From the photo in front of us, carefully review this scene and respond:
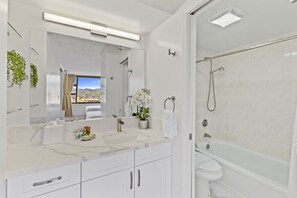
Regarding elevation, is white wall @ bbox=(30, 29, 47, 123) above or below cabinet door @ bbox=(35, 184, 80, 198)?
above

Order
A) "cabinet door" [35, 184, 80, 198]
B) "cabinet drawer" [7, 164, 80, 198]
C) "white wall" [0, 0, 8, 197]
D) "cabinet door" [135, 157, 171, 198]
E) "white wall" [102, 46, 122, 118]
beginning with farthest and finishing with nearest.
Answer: "white wall" [102, 46, 122, 118], "cabinet door" [135, 157, 171, 198], "cabinet door" [35, 184, 80, 198], "cabinet drawer" [7, 164, 80, 198], "white wall" [0, 0, 8, 197]

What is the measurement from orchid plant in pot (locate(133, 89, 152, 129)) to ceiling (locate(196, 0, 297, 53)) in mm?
1068

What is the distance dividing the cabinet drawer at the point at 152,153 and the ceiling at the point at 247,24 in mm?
1353

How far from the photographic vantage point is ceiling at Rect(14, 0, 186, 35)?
1.44 m

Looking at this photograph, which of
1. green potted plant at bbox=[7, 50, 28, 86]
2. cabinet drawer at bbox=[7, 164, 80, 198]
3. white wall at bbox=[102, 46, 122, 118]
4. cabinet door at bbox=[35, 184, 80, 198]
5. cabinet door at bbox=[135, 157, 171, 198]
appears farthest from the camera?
white wall at bbox=[102, 46, 122, 118]

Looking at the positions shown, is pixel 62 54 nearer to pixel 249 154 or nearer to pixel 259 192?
pixel 259 192

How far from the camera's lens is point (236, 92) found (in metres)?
2.57

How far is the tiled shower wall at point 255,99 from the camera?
199cm

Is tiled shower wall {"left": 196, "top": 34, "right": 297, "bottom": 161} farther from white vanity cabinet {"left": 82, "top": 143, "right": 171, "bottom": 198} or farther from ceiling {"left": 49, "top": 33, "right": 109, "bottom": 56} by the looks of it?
ceiling {"left": 49, "top": 33, "right": 109, "bottom": 56}

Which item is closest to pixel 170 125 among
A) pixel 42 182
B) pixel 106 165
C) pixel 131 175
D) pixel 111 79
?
pixel 131 175

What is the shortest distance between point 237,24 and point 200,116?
4.64ft

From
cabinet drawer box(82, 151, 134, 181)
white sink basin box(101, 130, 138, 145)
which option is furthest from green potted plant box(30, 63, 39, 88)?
cabinet drawer box(82, 151, 134, 181)

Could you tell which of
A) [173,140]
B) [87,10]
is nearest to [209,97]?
[173,140]

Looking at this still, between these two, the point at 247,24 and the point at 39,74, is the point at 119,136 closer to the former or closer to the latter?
the point at 39,74
